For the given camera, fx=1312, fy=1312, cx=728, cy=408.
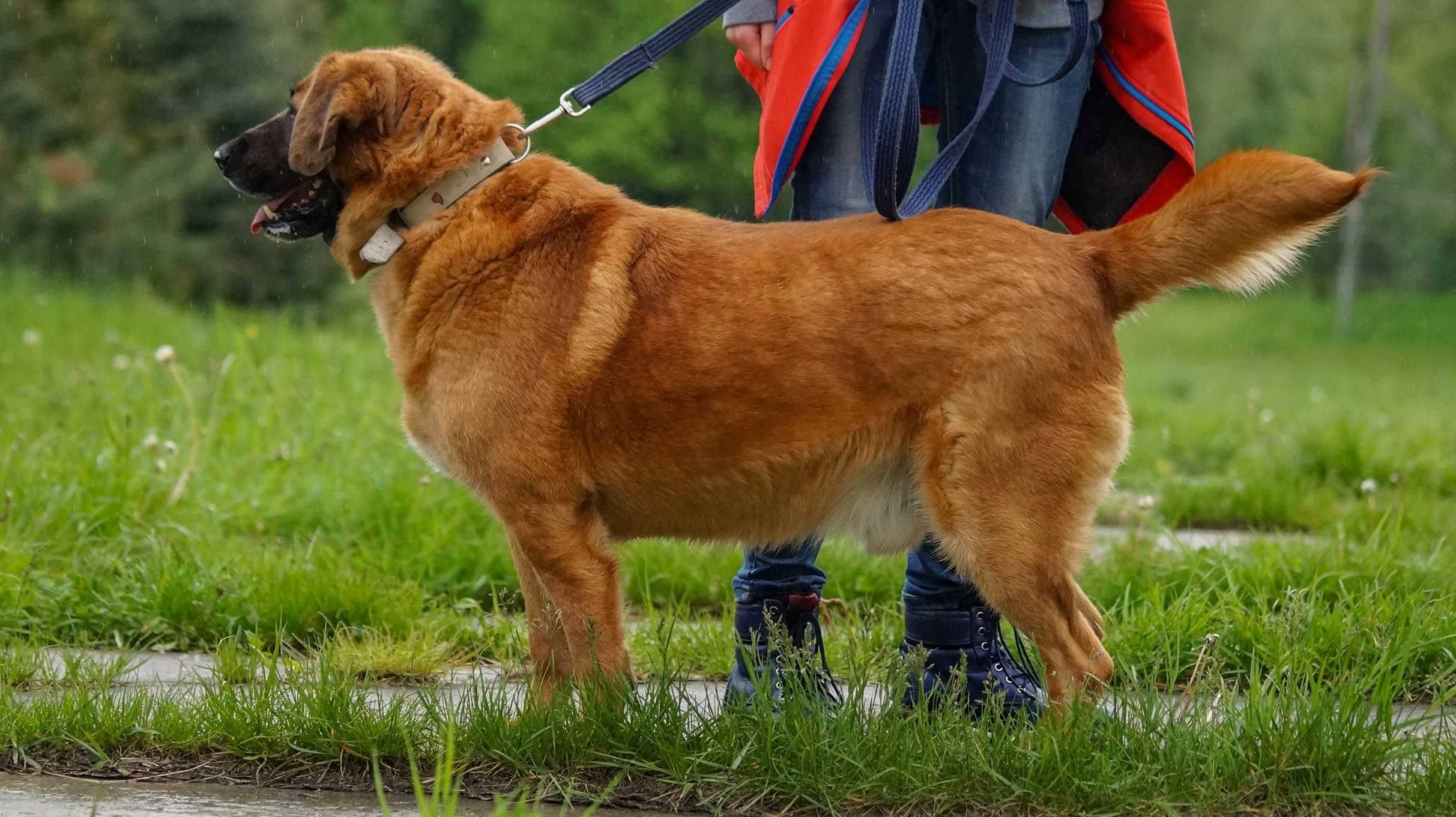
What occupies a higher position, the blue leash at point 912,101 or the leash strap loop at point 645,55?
the leash strap loop at point 645,55

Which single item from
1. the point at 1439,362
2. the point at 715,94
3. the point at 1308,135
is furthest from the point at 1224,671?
the point at 1308,135

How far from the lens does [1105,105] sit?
128 inches

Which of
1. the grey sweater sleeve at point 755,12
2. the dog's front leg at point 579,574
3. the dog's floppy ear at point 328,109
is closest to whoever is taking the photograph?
the dog's front leg at point 579,574

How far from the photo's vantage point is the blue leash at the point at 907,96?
9.44ft

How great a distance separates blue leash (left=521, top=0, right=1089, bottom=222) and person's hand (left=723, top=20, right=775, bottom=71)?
68 mm

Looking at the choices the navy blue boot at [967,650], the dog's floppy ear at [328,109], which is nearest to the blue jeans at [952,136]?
the navy blue boot at [967,650]

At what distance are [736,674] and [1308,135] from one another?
2686 cm

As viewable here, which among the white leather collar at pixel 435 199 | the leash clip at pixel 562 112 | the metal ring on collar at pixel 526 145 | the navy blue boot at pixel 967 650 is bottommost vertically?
the navy blue boot at pixel 967 650

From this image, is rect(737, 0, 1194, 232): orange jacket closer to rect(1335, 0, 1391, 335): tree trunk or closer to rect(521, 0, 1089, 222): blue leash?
rect(521, 0, 1089, 222): blue leash

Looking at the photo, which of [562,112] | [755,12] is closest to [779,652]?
[562,112]

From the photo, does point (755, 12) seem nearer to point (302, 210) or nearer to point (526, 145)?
point (526, 145)

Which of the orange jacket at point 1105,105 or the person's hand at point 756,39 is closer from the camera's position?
the orange jacket at point 1105,105

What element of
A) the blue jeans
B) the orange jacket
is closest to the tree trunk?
the orange jacket

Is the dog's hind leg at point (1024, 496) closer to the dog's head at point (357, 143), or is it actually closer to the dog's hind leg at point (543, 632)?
the dog's hind leg at point (543, 632)
